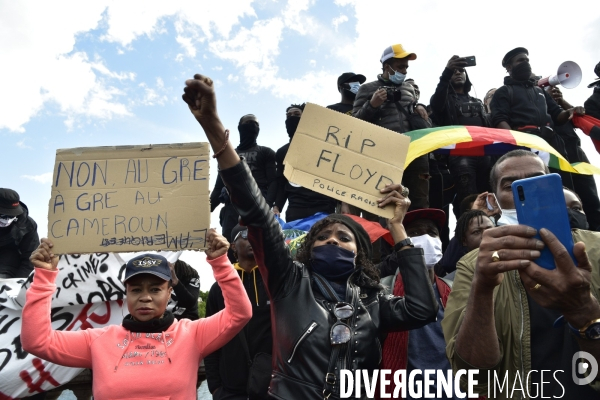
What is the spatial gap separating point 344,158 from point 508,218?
109cm

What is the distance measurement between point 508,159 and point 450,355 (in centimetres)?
96

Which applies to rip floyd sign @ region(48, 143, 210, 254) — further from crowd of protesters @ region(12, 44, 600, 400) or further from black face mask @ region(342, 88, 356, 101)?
black face mask @ region(342, 88, 356, 101)

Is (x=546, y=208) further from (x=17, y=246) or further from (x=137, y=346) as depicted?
(x=17, y=246)

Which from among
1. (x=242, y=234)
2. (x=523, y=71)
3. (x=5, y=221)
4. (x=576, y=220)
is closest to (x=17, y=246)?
(x=5, y=221)

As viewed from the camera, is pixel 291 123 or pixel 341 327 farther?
pixel 291 123

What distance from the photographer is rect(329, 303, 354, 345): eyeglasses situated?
2455 millimetres

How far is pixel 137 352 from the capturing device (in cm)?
280

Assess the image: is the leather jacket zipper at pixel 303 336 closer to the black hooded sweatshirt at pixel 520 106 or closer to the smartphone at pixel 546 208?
the smartphone at pixel 546 208

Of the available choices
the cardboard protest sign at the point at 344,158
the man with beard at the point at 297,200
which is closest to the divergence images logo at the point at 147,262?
A: the cardboard protest sign at the point at 344,158

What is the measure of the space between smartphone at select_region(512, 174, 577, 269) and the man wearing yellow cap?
4.40 m

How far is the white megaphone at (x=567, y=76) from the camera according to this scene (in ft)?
24.2

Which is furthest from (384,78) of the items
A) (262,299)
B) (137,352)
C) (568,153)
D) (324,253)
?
(137,352)

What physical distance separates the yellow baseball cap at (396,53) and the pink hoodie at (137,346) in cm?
399

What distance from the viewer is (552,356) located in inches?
72.0
